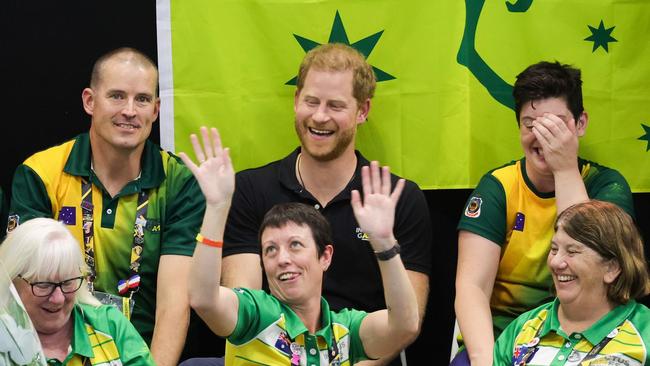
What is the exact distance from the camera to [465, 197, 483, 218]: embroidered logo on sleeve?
4.27m

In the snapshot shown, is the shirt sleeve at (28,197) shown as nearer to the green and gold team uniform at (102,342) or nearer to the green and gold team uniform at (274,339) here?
the green and gold team uniform at (102,342)

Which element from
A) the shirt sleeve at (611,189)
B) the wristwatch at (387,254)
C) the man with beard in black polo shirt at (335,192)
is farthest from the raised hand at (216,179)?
the shirt sleeve at (611,189)

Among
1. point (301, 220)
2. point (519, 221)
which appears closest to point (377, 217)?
point (301, 220)

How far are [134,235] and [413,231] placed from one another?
100cm

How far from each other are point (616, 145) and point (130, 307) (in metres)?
1.98

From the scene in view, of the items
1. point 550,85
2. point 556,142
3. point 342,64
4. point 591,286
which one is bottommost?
point 591,286

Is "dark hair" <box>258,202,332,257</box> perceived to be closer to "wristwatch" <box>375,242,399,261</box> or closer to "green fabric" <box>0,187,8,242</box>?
"wristwatch" <box>375,242,399,261</box>

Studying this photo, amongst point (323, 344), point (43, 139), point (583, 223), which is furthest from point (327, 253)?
point (43, 139)

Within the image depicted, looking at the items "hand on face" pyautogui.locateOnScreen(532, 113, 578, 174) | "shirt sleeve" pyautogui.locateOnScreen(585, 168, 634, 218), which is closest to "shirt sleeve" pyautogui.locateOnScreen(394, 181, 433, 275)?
"hand on face" pyautogui.locateOnScreen(532, 113, 578, 174)

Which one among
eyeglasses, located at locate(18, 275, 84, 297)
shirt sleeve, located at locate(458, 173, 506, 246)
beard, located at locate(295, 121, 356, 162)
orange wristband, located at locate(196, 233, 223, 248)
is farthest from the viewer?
beard, located at locate(295, 121, 356, 162)

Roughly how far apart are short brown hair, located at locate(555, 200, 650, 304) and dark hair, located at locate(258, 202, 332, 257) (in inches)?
28.9

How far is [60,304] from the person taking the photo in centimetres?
333

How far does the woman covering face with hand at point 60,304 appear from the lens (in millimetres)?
3326

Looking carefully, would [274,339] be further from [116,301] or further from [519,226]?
[519,226]
